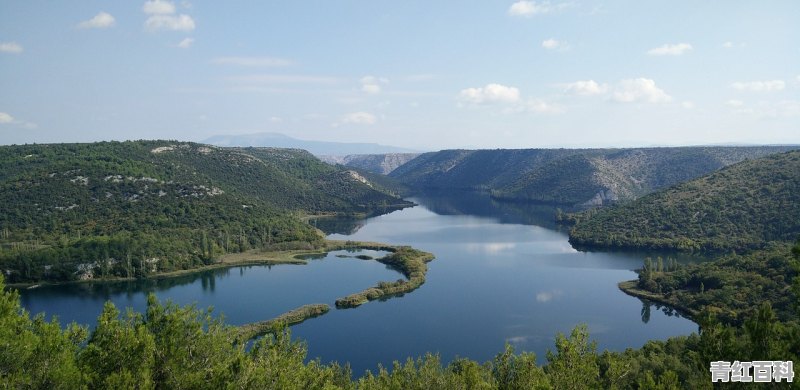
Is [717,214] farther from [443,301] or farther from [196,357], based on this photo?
[196,357]

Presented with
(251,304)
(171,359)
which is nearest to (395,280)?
(251,304)

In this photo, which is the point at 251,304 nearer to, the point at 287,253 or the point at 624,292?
the point at 287,253

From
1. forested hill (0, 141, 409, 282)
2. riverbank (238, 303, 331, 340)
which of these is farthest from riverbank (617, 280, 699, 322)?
forested hill (0, 141, 409, 282)

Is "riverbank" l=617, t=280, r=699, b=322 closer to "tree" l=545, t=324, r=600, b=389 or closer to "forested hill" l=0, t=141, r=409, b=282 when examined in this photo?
"tree" l=545, t=324, r=600, b=389

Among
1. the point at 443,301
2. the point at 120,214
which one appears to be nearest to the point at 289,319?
the point at 443,301

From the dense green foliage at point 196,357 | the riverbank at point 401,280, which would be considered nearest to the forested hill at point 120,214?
the riverbank at point 401,280

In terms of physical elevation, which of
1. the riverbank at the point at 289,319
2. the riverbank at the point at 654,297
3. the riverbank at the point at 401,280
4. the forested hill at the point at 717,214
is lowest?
the riverbank at the point at 654,297

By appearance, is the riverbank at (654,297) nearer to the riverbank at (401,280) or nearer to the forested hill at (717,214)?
the forested hill at (717,214)
